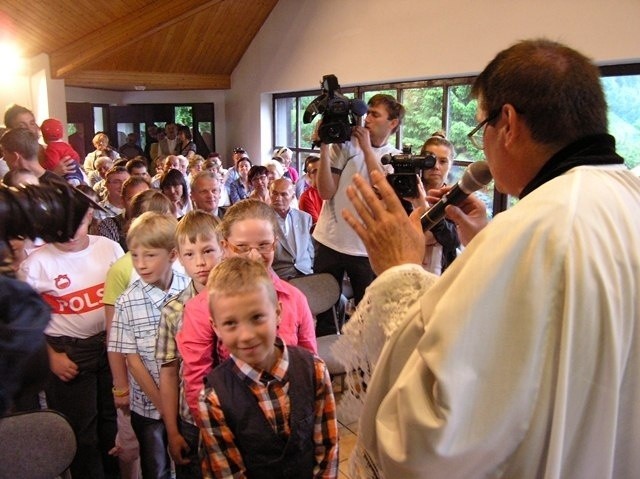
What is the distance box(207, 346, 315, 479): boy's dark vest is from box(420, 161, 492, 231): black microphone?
1.83 feet

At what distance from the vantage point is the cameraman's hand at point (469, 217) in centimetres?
142

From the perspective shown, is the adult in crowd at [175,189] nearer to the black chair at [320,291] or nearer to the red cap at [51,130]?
the black chair at [320,291]

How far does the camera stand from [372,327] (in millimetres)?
1059

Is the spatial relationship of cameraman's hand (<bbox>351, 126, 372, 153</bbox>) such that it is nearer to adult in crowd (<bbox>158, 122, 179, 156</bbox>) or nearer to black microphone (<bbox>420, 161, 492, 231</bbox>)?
black microphone (<bbox>420, 161, 492, 231</bbox>)

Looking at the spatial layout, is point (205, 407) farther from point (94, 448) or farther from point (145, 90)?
point (145, 90)

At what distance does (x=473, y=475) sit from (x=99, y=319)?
5.76ft

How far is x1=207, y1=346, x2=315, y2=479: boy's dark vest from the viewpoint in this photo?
4.35 feet

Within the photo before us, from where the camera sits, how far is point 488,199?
4.94m

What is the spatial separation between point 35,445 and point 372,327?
1.11 m

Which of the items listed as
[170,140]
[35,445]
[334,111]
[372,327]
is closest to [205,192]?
[334,111]

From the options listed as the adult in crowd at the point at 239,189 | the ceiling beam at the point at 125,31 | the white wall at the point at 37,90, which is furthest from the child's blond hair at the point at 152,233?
the white wall at the point at 37,90

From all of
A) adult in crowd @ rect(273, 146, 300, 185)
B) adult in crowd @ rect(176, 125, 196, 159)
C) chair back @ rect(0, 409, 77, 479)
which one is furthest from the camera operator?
adult in crowd @ rect(176, 125, 196, 159)

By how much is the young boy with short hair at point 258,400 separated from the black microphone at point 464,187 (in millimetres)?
473

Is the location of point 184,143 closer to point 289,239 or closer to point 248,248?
point 289,239
